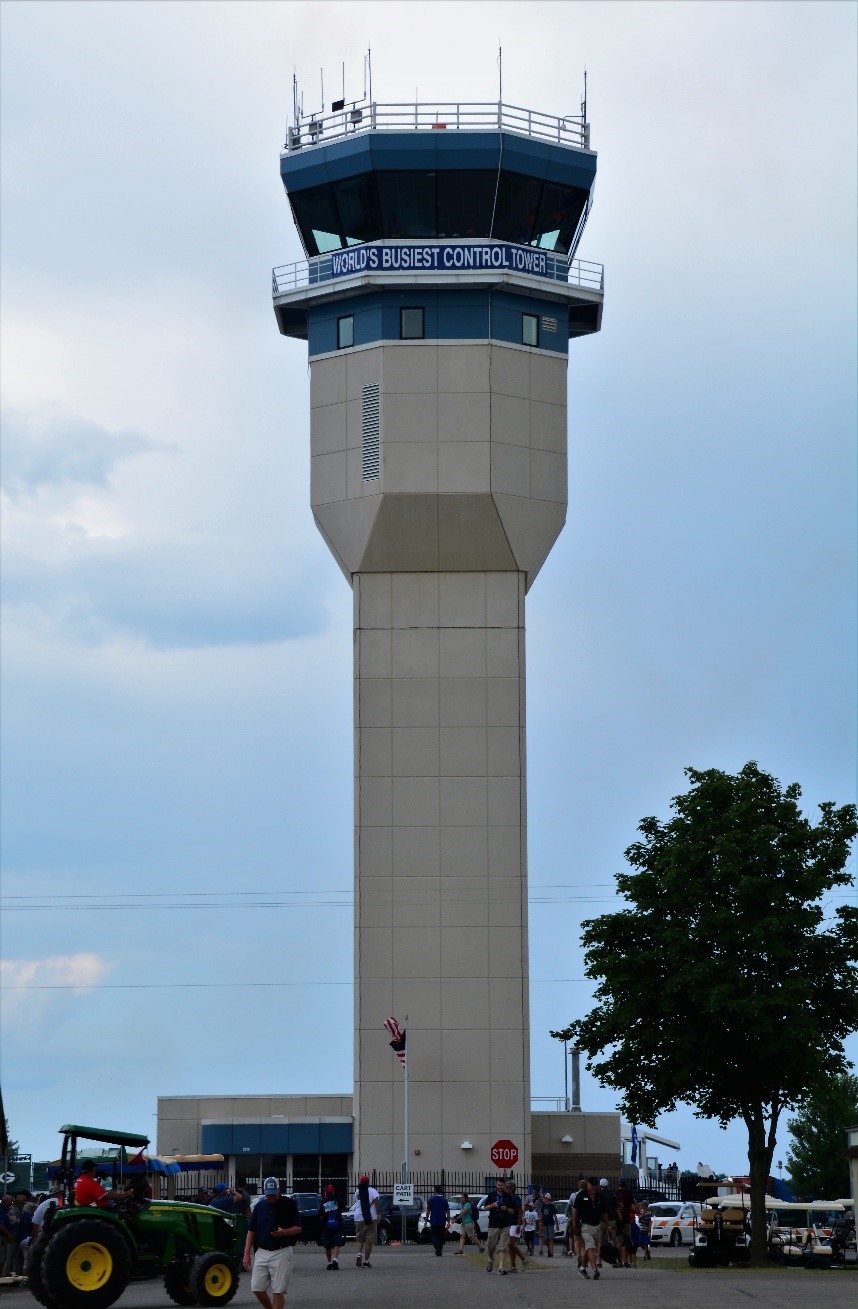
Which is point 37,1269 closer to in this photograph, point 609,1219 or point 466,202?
point 609,1219

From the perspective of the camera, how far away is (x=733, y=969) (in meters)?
46.1

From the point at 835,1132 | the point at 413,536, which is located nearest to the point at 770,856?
the point at 413,536

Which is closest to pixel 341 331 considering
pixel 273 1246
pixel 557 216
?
pixel 557 216

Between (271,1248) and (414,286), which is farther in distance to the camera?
(414,286)

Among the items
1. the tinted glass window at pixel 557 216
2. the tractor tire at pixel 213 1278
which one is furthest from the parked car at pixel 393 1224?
the tinted glass window at pixel 557 216

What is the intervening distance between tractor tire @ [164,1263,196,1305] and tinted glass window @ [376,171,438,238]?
48.5 metres

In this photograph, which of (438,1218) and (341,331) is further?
(341,331)

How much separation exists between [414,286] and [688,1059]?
3586 cm

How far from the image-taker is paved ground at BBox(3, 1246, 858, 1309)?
29.8 m

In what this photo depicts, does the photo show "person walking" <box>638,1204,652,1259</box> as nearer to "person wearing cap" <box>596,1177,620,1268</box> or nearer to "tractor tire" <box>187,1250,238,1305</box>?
"person wearing cap" <box>596,1177,620,1268</box>

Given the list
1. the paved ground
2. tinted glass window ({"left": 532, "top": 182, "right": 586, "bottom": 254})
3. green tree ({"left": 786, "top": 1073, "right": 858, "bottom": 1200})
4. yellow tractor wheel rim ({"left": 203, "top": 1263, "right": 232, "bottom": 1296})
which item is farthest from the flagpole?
green tree ({"left": 786, "top": 1073, "right": 858, "bottom": 1200})

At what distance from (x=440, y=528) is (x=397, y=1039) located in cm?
1874

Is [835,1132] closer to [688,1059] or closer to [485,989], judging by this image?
[485,989]

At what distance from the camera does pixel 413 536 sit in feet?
232
